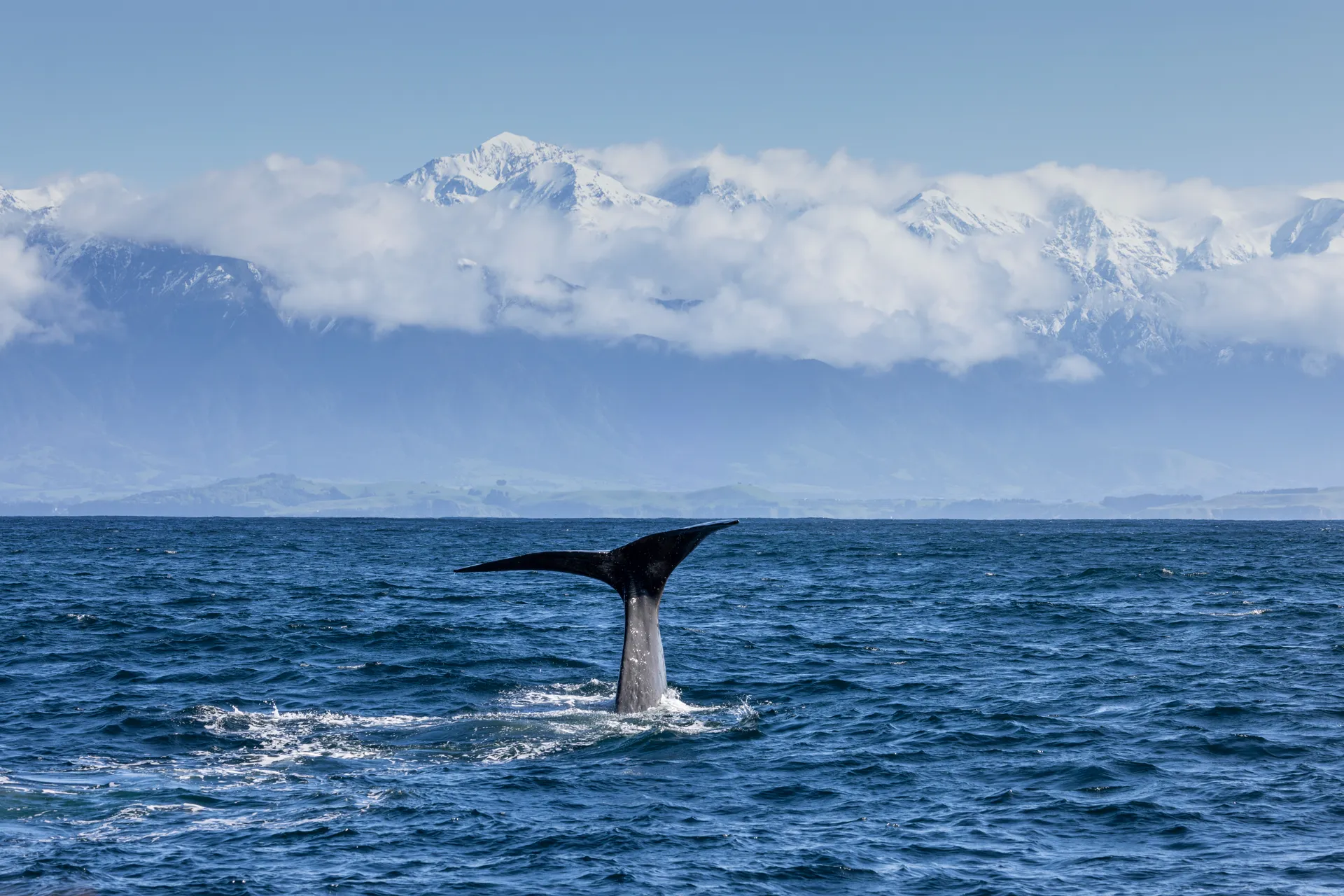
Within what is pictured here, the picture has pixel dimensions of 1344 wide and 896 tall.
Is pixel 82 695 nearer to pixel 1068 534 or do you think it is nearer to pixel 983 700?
pixel 983 700

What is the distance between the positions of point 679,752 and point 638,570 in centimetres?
275

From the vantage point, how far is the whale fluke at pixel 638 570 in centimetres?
2009

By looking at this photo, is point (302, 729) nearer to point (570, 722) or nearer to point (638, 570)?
point (570, 722)

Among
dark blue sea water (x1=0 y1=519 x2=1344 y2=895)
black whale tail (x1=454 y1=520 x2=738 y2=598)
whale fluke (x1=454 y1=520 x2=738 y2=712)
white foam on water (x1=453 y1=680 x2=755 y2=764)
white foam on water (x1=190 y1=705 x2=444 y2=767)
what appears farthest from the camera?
black whale tail (x1=454 y1=520 x2=738 y2=598)

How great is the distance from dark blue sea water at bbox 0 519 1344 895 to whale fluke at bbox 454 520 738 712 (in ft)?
3.59

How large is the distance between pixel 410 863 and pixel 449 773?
12.4ft

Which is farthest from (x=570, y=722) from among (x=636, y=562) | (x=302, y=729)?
(x=302, y=729)

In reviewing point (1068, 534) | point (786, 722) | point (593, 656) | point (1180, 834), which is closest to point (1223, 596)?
point (593, 656)

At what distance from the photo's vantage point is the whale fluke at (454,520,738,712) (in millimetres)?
Answer: 20094

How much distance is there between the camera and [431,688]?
84.1 ft

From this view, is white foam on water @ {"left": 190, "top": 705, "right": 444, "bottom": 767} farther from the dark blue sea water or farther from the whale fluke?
the whale fluke

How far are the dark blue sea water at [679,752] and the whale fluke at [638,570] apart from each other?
1094 mm

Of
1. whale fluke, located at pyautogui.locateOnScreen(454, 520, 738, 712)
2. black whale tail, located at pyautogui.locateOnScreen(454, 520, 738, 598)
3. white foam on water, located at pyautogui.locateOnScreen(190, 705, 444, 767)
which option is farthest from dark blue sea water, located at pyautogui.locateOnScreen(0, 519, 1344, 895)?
black whale tail, located at pyautogui.locateOnScreen(454, 520, 738, 598)

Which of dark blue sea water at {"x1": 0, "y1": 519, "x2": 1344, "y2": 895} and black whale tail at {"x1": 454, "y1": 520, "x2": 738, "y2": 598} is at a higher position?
black whale tail at {"x1": 454, "y1": 520, "x2": 738, "y2": 598}
